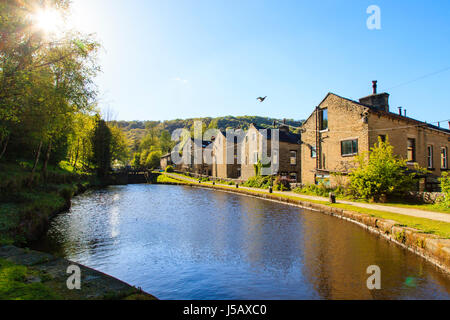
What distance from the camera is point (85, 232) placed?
1232 cm

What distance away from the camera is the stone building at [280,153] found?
35969 millimetres

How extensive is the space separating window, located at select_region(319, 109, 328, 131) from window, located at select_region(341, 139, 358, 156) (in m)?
3.01

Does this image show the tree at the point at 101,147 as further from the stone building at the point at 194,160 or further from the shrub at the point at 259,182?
the shrub at the point at 259,182

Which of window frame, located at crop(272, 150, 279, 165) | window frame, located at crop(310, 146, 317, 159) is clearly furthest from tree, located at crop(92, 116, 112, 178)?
window frame, located at crop(310, 146, 317, 159)

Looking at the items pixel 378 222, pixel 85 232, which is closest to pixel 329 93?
pixel 378 222

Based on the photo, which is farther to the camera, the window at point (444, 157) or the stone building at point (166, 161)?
the stone building at point (166, 161)

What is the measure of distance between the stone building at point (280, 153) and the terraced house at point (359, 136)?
849 cm

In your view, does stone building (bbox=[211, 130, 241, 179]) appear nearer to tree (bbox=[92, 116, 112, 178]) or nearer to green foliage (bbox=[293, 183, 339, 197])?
green foliage (bbox=[293, 183, 339, 197])

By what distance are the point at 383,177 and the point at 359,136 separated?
542 centimetres

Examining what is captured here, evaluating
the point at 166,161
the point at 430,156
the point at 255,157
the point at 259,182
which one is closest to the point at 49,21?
the point at 259,182

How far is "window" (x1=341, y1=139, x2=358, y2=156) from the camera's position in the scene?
21.8 metres

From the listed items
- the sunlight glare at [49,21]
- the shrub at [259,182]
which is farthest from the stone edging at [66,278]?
the shrub at [259,182]
